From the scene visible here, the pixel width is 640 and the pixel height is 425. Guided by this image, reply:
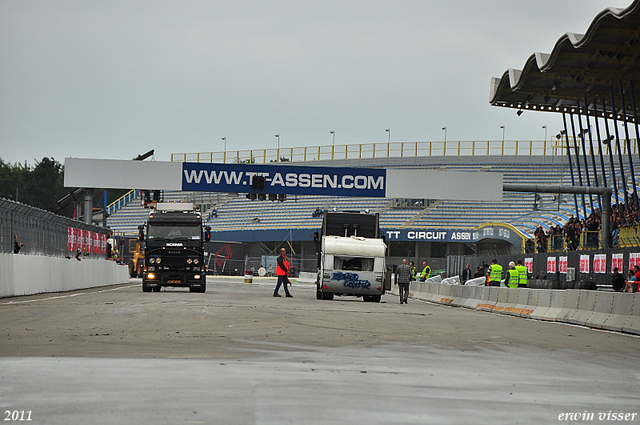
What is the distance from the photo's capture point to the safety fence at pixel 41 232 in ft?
80.2

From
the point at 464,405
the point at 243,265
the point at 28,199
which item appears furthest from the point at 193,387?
the point at 28,199

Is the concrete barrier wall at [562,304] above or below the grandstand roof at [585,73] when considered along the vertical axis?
below

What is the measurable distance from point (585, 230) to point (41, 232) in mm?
23397

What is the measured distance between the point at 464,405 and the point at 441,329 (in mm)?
9213

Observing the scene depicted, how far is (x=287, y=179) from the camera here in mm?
40688

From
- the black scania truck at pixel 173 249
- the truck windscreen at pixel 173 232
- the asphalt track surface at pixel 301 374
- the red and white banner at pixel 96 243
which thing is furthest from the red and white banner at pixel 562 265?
the red and white banner at pixel 96 243

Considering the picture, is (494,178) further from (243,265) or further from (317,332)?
(243,265)

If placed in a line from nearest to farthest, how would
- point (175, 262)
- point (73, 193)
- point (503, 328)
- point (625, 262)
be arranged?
point (503, 328) < point (625, 262) < point (175, 262) < point (73, 193)

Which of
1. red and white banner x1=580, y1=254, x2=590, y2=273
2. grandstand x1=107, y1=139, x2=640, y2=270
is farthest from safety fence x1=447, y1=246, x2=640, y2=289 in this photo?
grandstand x1=107, y1=139, x2=640, y2=270

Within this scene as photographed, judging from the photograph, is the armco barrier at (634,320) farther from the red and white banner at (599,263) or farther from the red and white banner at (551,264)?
the red and white banner at (551,264)

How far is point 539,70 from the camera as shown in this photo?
1583 inches

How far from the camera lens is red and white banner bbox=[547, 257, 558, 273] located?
33656 millimetres

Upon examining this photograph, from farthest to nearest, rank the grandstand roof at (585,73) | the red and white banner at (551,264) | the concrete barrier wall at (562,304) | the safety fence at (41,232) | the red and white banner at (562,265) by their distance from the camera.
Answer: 1. the grandstand roof at (585,73)
2. the red and white banner at (551,264)
3. the red and white banner at (562,265)
4. the safety fence at (41,232)
5. the concrete barrier wall at (562,304)

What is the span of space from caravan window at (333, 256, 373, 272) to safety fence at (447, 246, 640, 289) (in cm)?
759
